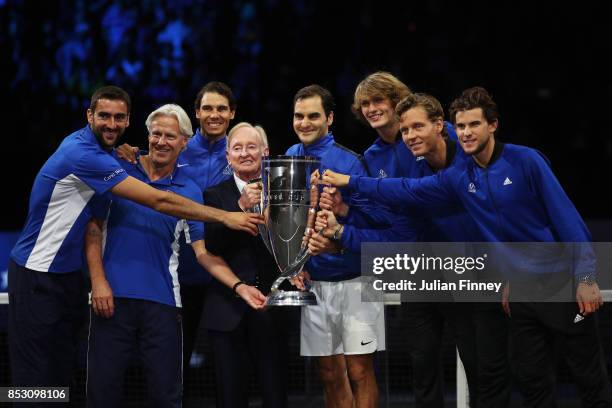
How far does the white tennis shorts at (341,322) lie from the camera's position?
13.9 ft

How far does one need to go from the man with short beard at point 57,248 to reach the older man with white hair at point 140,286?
0.43ft

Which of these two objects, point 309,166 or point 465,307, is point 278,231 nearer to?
point 309,166

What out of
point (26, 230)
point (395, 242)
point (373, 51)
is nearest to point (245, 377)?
point (395, 242)

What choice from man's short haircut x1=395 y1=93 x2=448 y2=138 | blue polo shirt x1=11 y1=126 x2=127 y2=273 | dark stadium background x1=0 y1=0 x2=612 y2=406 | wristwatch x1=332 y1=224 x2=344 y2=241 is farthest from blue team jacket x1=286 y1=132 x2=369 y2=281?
dark stadium background x1=0 y1=0 x2=612 y2=406

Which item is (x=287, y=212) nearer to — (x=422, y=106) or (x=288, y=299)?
(x=288, y=299)

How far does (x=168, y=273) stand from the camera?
4.11 meters

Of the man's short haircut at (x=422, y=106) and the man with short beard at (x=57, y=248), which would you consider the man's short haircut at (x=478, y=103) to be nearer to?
the man's short haircut at (x=422, y=106)

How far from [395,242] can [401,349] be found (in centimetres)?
96

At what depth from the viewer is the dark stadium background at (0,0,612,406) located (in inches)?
314

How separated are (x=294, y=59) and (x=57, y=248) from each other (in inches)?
181

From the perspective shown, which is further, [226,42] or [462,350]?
[226,42]

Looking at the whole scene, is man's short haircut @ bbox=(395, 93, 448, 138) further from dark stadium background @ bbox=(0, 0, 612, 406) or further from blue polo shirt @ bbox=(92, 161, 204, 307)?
dark stadium background @ bbox=(0, 0, 612, 406)

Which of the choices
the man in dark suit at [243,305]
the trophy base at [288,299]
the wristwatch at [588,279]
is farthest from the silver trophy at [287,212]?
the wristwatch at [588,279]

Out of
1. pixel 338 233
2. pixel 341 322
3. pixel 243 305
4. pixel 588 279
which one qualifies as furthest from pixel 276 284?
pixel 588 279
